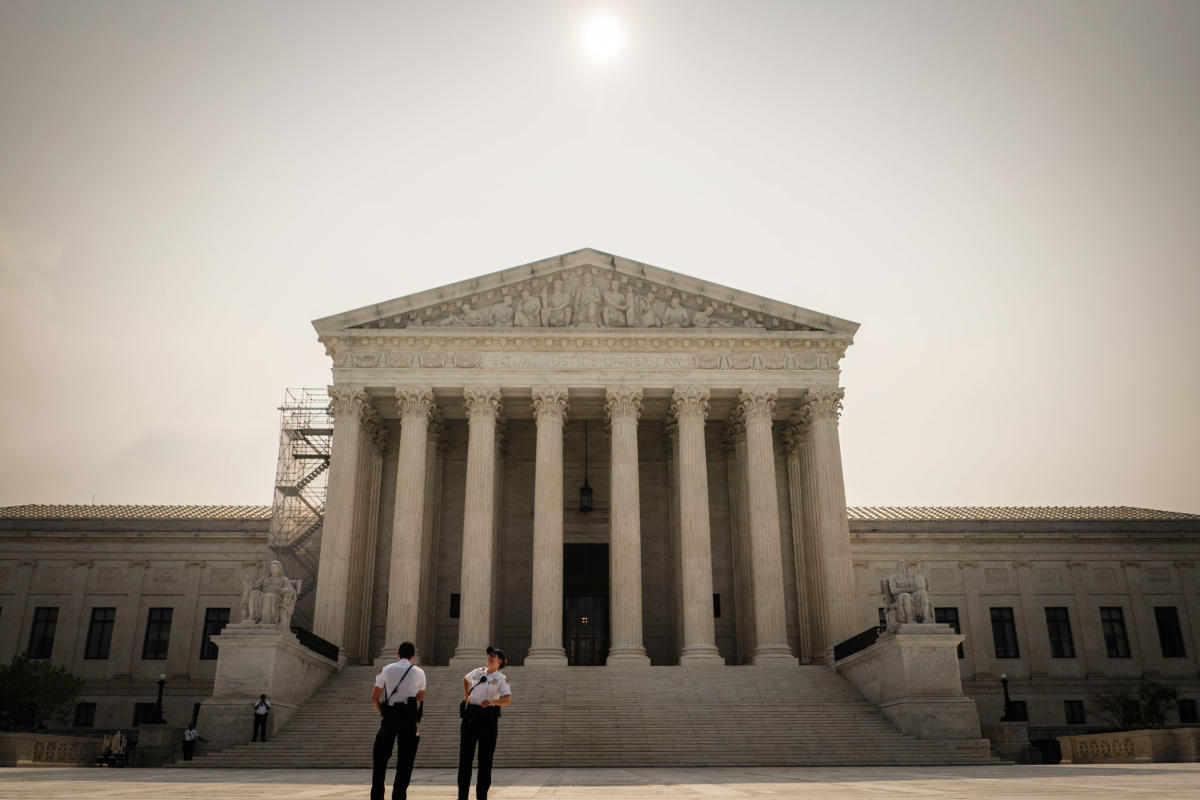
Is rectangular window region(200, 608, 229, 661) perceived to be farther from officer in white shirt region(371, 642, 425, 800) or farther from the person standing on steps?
officer in white shirt region(371, 642, 425, 800)

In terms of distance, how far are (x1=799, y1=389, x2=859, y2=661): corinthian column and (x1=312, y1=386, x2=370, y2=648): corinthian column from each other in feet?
59.7

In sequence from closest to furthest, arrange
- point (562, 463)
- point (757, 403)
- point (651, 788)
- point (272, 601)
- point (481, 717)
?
1. point (481, 717)
2. point (651, 788)
3. point (272, 601)
4. point (757, 403)
5. point (562, 463)

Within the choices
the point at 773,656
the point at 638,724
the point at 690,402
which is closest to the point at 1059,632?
the point at 773,656

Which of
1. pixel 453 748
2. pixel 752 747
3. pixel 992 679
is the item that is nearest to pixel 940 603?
pixel 992 679

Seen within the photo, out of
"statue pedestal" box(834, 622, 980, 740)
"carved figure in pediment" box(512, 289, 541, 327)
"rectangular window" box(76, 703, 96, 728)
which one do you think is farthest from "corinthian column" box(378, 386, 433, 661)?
"rectangular window" box(76, 703, 96, 728)

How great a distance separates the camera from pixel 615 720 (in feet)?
88.1

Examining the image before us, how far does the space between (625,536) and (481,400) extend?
7.84m

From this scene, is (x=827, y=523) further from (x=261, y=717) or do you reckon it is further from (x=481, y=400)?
(x=261, y=717)

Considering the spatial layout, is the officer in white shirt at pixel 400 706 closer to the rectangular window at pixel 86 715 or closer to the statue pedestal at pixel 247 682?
the statue pedestal at pixel 247 682

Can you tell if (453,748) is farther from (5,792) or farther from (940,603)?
(940,603)

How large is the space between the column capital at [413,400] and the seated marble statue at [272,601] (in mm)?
8934

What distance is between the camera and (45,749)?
81.0 ft

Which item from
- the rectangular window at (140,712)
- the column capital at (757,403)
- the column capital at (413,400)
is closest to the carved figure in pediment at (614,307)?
the column capital at (757,403)

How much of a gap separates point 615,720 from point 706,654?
7.20m
